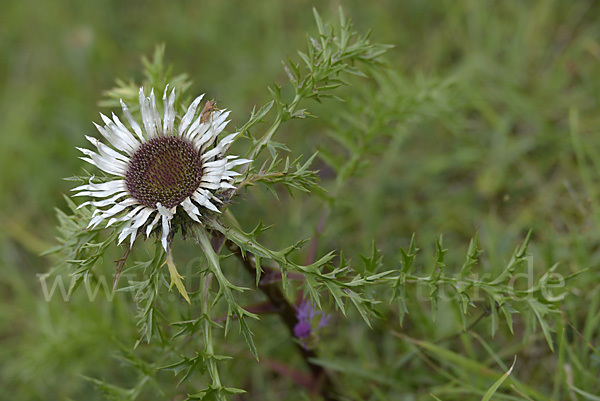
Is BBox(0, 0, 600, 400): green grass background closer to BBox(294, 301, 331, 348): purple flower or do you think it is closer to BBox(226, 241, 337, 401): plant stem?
BBox(226, 241, 337, 401): plant stem

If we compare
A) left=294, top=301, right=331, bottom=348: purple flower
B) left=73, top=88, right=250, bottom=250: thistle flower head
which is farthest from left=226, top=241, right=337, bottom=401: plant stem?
left=73, top=88, right=250, bottom=250: thistle flower head

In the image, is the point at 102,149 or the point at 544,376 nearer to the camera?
the point at 102,149

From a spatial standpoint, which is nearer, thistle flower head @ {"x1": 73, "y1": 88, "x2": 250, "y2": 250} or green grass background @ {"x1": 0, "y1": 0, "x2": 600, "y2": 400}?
thistle flower head @ {"x1": 73, "y1": 88, "x2": 250, "y2": 250}

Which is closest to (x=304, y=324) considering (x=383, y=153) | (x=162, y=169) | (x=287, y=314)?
(x=287, y=314)

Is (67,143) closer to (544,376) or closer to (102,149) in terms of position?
(102,149)

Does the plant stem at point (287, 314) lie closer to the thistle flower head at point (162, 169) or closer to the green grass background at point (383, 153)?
the green grass background at point (383, 153)

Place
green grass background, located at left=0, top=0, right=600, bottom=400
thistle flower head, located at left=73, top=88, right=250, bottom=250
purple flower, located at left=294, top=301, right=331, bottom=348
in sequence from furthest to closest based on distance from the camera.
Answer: green grass background, located at left=0, top=0, right=600, bottom=400 → purple flower, located at left=294, top=301, right=331, bottom=348 → thistle flower head, located at left=73, top=88, right=250, bottom=250

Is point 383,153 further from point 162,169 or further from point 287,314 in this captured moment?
point 162,169

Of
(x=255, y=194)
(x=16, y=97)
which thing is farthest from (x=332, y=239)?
(x=16, y=97)
